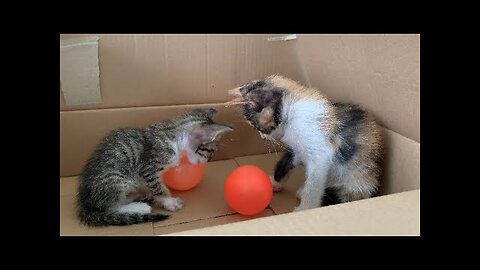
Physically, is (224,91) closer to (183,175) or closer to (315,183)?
(183,175)

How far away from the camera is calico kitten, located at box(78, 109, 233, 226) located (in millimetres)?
1346

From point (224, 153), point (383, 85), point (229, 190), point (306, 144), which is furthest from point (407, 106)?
point (224, 153)

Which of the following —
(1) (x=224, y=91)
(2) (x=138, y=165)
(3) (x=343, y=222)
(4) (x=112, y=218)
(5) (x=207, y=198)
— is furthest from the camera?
(1) (x=224, y=91)

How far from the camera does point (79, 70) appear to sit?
4.89 ft

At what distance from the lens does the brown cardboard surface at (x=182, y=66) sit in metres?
1.55

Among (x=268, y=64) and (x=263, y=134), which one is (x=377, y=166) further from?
(x=268, y=64)

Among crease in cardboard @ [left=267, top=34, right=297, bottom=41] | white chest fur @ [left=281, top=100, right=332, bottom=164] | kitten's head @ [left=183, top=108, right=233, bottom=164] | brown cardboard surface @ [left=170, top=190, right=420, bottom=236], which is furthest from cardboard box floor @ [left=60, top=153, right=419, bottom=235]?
crease in cardboard @ [left=267, top=34, right=297, bottom=41]

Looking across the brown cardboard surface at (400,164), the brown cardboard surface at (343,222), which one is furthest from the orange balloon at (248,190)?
the brown cardboard surface at (343,222)

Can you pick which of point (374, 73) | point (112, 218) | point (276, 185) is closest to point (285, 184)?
point (276, 185)

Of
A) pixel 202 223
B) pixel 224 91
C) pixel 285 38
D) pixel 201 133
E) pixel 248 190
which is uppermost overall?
pixel 285 38

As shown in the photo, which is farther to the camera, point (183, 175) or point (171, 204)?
point (183, 175)

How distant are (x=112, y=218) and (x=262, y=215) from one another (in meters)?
0.50

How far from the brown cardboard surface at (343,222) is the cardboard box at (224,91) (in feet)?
1.19

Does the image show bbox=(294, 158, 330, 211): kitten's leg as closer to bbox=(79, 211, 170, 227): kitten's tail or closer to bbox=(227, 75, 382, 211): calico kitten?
bbox=(227, 75, 382, 211): calico kitten
